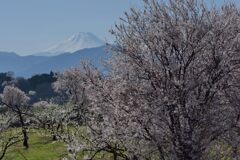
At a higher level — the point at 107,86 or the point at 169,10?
the point at 169,10

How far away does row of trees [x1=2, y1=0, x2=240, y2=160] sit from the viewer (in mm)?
16000

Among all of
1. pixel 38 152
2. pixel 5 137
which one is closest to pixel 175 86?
pixel 5 137

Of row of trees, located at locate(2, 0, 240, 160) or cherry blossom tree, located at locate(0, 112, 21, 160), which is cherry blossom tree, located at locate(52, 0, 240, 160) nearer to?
row of trees, located at locate(2, 0, 240, 160)

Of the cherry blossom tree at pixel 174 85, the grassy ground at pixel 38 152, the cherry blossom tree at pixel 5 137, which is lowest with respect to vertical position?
the grassy ground at pixel 38 152

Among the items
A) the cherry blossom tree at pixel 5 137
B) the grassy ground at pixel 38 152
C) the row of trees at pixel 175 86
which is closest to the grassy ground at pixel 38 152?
the grassy ground at pixel 38 152

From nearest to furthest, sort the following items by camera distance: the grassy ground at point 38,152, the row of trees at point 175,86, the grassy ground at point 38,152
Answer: the row of trees at point 175,86 → the grassy ground at point 38,152 → the grassy ground at point 38,152

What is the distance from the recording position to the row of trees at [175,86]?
16.0m

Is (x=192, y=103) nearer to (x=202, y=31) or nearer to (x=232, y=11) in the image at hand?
(x=202, y=31)

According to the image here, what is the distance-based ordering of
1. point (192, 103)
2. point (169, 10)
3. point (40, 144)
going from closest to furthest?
point (192, 103) < point (169, 10) < point (40, 144)

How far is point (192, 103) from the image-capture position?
51.6ft

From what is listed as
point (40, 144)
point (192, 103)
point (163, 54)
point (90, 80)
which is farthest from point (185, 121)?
point (40, 144)

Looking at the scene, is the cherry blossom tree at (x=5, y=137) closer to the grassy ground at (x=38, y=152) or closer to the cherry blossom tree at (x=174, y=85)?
the grassy ground at (x=38, y=152)

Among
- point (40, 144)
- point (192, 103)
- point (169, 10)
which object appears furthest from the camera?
point (40, 144)

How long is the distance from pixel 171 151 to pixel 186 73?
259cm
